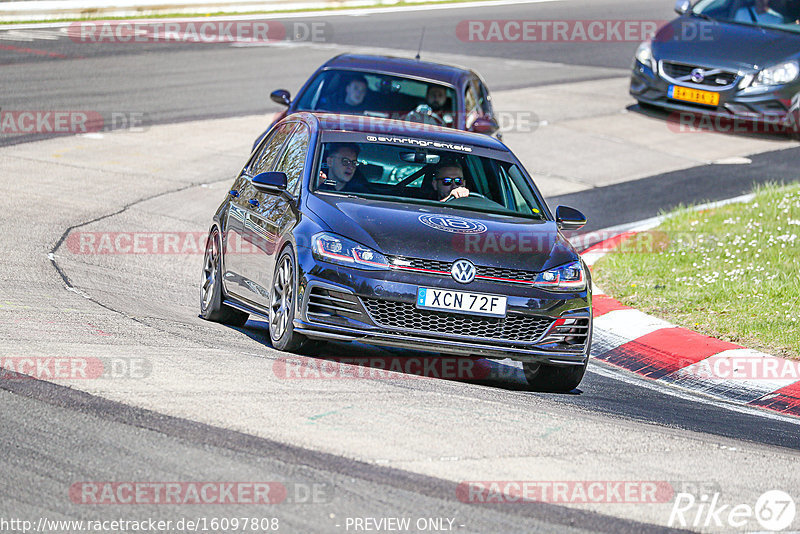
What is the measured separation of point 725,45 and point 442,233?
12.5 metres

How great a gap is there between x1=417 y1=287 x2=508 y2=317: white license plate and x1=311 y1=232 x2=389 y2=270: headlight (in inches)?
11.4

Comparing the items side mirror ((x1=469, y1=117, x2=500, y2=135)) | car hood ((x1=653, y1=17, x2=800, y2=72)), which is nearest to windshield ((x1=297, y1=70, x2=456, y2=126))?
side mirror ((x1=469, y1=117, x2=500, y2=135))

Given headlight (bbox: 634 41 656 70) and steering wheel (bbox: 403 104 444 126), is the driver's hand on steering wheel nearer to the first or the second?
steering wheel (bbox: 403 104 444 126)

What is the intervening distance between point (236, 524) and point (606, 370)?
476 centimetres

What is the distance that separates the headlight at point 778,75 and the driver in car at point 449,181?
10860 mm

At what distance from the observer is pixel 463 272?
745 cm

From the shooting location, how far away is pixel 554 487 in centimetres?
536

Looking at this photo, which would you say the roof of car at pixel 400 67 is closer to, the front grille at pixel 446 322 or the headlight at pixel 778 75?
the headlight at pixel 778 75

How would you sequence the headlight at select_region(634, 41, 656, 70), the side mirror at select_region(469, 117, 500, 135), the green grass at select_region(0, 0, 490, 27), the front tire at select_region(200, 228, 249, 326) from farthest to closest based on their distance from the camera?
1. the green grass at select_region(0, 0, 490, 27)
2. the headlight at select_region(634, 41, 656, 70)
3. the side mirror at select_region(469, 117, 500, 135)
4. the front tire at select_region(200, 228, 249, 326)

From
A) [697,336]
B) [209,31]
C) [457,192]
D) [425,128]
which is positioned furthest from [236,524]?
[209,31]

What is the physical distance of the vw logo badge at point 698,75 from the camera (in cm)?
1859

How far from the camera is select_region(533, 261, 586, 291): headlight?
25.2 feet

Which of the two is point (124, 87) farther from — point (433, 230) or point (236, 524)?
point (236, 524)

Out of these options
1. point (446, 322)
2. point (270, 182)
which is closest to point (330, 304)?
point (446, 322)
